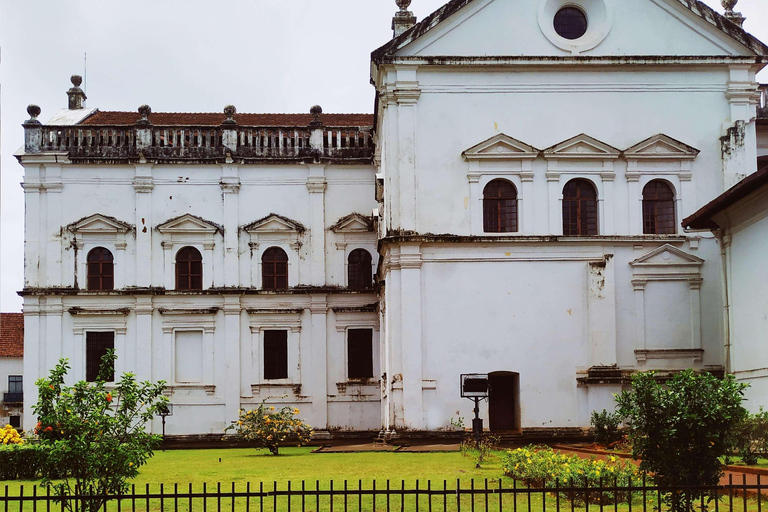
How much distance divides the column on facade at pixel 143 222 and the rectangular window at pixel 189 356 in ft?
Answer: 7.18

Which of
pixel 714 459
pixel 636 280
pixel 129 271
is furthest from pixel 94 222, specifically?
pixel 714 459

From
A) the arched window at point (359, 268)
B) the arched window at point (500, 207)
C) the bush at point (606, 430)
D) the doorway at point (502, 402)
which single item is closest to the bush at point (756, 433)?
the bush at point (606, 430)

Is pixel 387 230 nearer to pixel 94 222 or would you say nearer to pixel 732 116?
pixel 732 116

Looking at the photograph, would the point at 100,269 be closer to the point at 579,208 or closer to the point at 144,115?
the point at 144,115

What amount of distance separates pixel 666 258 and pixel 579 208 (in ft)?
8.56

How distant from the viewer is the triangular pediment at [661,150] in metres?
26.8

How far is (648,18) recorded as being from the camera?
27.1 m

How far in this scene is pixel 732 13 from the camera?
28.1 meters

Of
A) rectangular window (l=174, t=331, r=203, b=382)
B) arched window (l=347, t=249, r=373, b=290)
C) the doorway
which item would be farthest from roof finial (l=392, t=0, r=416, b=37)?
rectangular window (l=174, t=331, r=203, b=382)

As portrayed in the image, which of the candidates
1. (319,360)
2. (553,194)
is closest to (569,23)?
(553,194)

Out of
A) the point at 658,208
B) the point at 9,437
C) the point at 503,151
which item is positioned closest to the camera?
the point at 9,437

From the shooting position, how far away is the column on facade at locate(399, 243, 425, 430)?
1005 inches

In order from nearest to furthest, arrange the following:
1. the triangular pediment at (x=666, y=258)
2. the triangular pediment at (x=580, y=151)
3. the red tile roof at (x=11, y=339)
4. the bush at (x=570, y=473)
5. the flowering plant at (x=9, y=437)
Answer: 1. the bush at (x=570, y=473)
2. the flowering plant at (x=9, y=437)
3. the triangular pediment at (x=666, y=258)
4. the triangular pediment at (x=580, y=151)
5. the red tile roof at (x=11, y=339)

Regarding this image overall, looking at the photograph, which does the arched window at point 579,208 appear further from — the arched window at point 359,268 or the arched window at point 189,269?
the arched window at point 189,269
